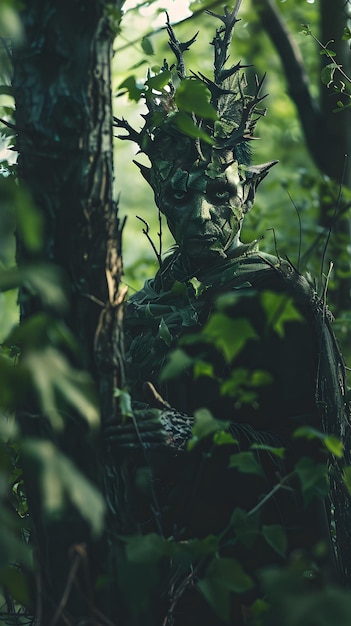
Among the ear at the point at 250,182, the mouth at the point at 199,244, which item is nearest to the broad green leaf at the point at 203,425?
the mouth at the point at 199,244

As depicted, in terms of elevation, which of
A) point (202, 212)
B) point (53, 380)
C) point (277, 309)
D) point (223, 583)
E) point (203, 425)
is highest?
point (202, 212)

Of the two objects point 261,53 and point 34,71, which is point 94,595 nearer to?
point 34,71

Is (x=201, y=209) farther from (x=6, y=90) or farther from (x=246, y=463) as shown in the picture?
(x=246, y=463)

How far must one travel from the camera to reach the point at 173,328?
3676 millimetres

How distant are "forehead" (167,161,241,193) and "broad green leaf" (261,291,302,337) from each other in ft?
6.47

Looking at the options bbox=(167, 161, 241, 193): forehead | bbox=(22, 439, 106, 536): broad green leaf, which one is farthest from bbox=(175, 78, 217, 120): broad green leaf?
bbox=(167, 161, 241, 193): forehead

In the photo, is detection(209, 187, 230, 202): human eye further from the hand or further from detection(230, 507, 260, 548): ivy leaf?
detection(230, 507, 260, 548): ivy leaf

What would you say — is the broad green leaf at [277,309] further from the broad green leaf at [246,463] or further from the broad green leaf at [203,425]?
the broad green leaf at [246,463]

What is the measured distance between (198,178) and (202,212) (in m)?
0.16

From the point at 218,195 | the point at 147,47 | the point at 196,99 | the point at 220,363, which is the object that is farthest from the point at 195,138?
the point at 196,99

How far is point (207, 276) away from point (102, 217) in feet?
4.60

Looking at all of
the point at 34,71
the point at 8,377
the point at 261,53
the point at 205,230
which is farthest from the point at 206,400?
the point at 261,53

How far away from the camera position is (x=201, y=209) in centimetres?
369

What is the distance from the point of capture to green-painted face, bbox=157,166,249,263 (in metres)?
3.71
